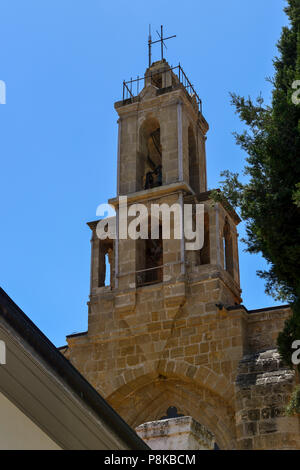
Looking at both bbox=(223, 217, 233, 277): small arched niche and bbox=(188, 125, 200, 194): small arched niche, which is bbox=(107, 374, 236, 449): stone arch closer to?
bbox=(223, 217, 233, 277): small arched niche

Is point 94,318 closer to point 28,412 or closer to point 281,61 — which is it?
point 281,61

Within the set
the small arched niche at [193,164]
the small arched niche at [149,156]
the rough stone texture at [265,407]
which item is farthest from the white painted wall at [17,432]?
the small arched niche at [193,164]

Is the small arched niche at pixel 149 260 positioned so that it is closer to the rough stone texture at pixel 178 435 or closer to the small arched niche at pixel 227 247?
the small arched niche at pixel 227 247

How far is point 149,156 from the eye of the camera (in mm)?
19781

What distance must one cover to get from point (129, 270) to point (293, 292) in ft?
20.3

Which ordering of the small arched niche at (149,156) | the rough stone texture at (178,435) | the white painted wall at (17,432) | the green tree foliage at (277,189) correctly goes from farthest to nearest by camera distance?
the small arched niche at (149,156), the green tree foliage at (277,189), the rough stone texture at (178,435), the white painted wall at (17,432)

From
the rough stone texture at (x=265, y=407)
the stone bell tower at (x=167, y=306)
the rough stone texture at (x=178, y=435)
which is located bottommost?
the rough stone texture at (x=178, y=435)

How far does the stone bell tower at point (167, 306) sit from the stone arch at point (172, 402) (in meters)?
0.02

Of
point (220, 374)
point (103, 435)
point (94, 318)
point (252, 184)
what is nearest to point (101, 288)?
point (94, 318)

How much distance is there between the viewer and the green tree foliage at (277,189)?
11.3 m

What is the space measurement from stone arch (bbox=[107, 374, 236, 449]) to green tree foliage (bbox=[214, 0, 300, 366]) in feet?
12.3

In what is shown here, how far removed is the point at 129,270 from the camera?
56.3 feet

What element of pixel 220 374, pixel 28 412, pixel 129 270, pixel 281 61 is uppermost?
pixel 281 61

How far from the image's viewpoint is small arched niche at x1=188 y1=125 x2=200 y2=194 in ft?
61.8
